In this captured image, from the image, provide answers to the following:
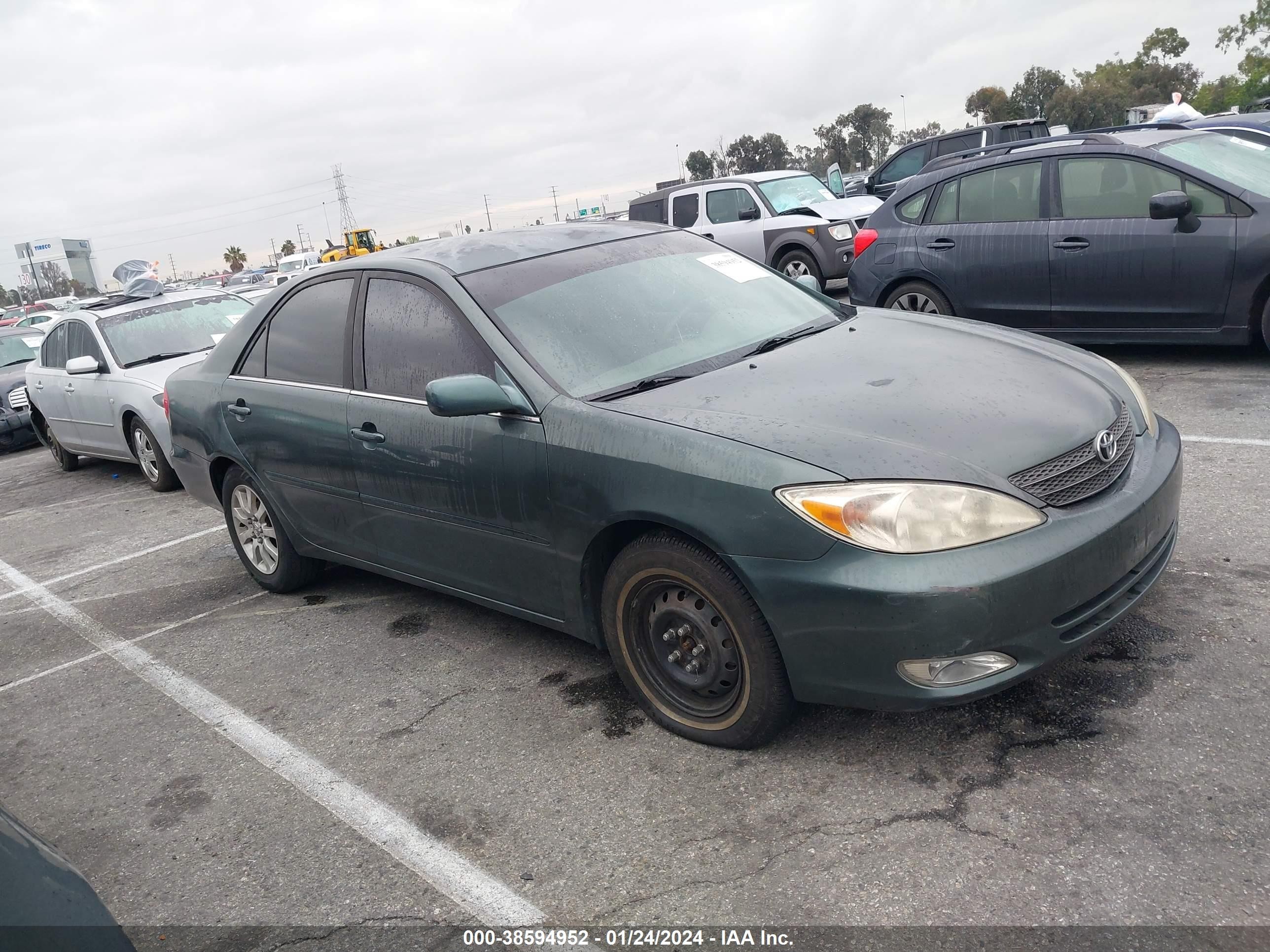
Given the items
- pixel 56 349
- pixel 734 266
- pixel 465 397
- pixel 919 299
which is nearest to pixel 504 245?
pixel 734 266

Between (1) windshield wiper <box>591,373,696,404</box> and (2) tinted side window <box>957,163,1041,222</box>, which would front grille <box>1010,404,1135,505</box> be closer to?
(1) windshield wiper <box>591,373,696,404</box>

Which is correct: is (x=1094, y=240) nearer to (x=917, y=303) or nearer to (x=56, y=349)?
(x=917, y=303)

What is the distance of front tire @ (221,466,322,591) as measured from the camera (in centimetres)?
512

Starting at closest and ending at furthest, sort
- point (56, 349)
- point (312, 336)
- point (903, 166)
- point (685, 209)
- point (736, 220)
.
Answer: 1. point (312, 336)
2. point (56, 349)
3. point (736, 220)
4. point (685, 209)
5. point (903, 166)

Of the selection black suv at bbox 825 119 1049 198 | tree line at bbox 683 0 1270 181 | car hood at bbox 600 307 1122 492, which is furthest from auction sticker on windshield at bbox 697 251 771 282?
tree line at bbox 683 0 1270 181

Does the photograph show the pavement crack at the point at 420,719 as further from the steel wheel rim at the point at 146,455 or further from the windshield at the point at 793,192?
the windshield at the point at 793,192

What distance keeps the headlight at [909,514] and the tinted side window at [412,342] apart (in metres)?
1.44

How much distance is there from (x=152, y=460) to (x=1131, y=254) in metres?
7.62

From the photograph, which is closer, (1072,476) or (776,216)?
(1072,476)

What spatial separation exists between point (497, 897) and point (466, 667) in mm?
1516

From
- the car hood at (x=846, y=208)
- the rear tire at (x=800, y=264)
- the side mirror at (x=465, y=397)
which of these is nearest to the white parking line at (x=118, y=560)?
the side mirror at (x=465, y=397)

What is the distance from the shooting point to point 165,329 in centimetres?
897

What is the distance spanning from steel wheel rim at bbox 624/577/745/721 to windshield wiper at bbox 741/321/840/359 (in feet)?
3.31

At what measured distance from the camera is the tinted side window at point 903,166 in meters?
17.8
